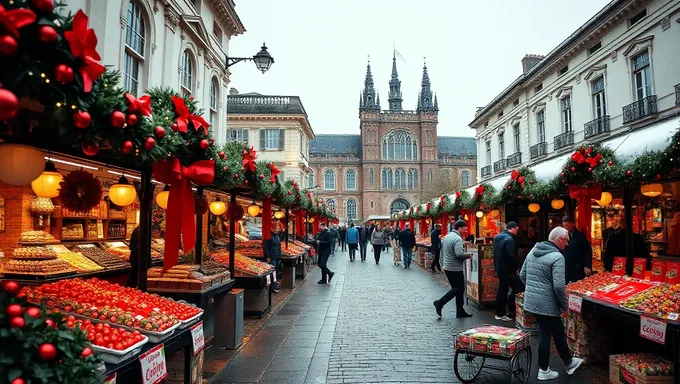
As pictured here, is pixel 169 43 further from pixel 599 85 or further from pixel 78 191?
pixel 599 85

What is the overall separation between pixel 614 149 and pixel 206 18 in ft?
44.6

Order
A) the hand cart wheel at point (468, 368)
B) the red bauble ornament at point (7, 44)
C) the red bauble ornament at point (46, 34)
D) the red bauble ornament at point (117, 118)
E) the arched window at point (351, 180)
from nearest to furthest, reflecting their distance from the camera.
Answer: the red bauble ornament at point (7, 44), the red bauble ornament at point (46, 34), the red bauble ornament at point (117, 118), the hand cart wheel at point (468, 368), the arched window at point (351, 180)

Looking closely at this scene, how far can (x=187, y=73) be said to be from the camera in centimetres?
1420

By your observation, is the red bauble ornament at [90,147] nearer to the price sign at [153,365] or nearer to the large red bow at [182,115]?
the large red bow at [182,115]

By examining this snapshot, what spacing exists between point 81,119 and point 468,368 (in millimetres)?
4872

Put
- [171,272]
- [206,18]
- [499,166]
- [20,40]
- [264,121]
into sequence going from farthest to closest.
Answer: [264,121] < [499,166] < [206,18] < [171,272] < [20,40]

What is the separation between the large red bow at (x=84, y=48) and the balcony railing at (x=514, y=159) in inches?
1136

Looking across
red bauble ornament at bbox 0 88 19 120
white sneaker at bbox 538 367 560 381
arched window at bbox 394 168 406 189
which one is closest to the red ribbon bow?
red bauble ornament at bbox 0 88 19 120

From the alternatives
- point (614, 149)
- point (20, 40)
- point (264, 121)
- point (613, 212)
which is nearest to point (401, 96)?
point (264, 121)

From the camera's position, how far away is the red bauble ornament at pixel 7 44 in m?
1.92

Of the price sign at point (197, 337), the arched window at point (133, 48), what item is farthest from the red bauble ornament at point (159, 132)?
the arched window at point (133, 48)

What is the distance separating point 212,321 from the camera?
6.85 meters

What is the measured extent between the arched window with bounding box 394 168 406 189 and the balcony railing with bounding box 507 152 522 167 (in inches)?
1764

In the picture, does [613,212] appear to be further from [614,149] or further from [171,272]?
[171,272]
